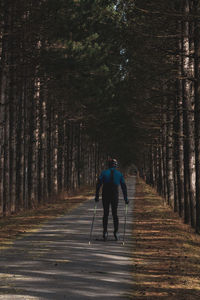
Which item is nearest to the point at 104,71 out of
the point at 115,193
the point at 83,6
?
the point at 83,6

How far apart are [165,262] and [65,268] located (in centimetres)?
213

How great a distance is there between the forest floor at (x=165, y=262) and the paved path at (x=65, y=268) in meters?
0.24

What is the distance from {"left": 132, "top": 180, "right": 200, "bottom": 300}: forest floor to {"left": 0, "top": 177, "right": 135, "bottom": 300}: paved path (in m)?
0.24

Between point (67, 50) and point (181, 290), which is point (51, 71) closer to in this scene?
point (67, 50)

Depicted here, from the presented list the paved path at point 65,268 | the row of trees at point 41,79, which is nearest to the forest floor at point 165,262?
the paved path at point 65,268

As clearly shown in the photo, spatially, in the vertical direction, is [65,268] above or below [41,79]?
below

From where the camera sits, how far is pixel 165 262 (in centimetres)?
1094

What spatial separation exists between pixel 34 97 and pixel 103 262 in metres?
19.5

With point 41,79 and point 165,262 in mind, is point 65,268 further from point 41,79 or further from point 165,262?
point 41,79

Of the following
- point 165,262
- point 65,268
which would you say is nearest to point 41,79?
point 165,262

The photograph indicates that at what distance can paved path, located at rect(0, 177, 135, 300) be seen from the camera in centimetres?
787

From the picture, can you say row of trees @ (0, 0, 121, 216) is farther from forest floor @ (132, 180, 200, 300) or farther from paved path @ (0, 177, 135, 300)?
paved path @ (0, 177, 135, 300)

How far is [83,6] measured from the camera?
3550 centimetres

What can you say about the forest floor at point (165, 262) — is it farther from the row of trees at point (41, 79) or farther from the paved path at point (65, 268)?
the row of trees at point (41, 79)
